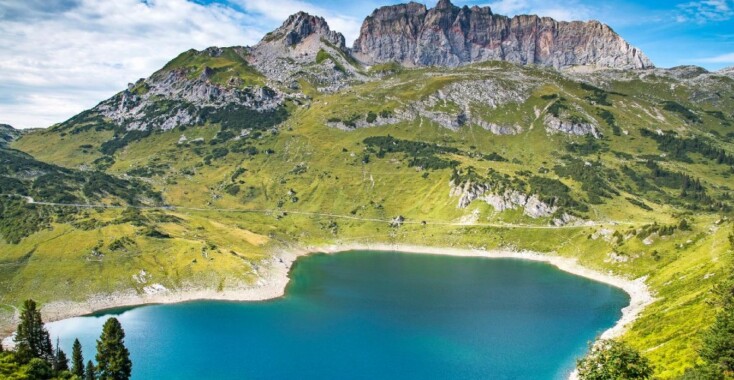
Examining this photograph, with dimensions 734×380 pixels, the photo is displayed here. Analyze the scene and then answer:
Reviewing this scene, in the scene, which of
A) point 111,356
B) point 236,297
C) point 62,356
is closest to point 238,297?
point 236,297

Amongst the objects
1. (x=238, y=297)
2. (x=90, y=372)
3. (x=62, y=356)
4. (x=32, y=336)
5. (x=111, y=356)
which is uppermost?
(x=32, y=336)

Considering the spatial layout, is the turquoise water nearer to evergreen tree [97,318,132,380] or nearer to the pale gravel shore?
the pale gravel shore

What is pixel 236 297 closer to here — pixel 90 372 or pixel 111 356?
pixel 111 356

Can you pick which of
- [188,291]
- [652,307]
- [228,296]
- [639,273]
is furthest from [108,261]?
[639,273]

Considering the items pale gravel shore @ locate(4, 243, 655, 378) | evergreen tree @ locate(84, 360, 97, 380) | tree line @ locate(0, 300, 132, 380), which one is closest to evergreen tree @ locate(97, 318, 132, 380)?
tree line @ locate(0, 300, 132, 380)

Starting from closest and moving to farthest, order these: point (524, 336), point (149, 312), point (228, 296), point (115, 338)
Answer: point (115, 338)
point (524, 336)
point (149, 312)
point (228, 296)

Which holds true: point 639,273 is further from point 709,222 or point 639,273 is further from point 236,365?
point 236,365
